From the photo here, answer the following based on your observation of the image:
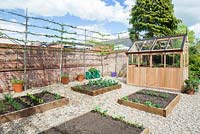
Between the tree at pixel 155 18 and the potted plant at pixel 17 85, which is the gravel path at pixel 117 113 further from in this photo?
the tree at pixel 155 18

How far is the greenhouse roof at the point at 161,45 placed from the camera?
7792mm

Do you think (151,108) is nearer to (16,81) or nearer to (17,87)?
(17,87)

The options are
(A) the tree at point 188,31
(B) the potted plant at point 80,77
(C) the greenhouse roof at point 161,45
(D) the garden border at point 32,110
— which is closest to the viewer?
(D) the garden border at point 32,110

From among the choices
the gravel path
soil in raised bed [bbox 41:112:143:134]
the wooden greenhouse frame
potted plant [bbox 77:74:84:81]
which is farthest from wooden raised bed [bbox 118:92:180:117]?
potted plant [bbox 77:74:84:81]

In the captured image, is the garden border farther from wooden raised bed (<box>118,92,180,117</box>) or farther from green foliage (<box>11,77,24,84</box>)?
green foliage (<box>11,77,24,84</box>)

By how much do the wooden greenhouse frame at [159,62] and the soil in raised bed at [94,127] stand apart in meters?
5.13

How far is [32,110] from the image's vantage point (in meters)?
4.39

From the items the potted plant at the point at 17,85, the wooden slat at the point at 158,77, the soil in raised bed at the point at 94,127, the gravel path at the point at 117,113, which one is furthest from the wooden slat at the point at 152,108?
the potted plant at the point at 17,85

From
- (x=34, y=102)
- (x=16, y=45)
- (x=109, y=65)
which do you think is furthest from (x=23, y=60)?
(x=109, y=65)

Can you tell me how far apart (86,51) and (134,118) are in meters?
7.84

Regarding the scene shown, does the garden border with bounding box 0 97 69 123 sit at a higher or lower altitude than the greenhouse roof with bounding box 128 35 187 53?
lower

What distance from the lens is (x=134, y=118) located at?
4.33 m

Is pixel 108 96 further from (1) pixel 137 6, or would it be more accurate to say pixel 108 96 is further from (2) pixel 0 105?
(1) pixel 137 6

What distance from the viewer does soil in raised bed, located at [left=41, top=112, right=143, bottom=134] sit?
3.19m
